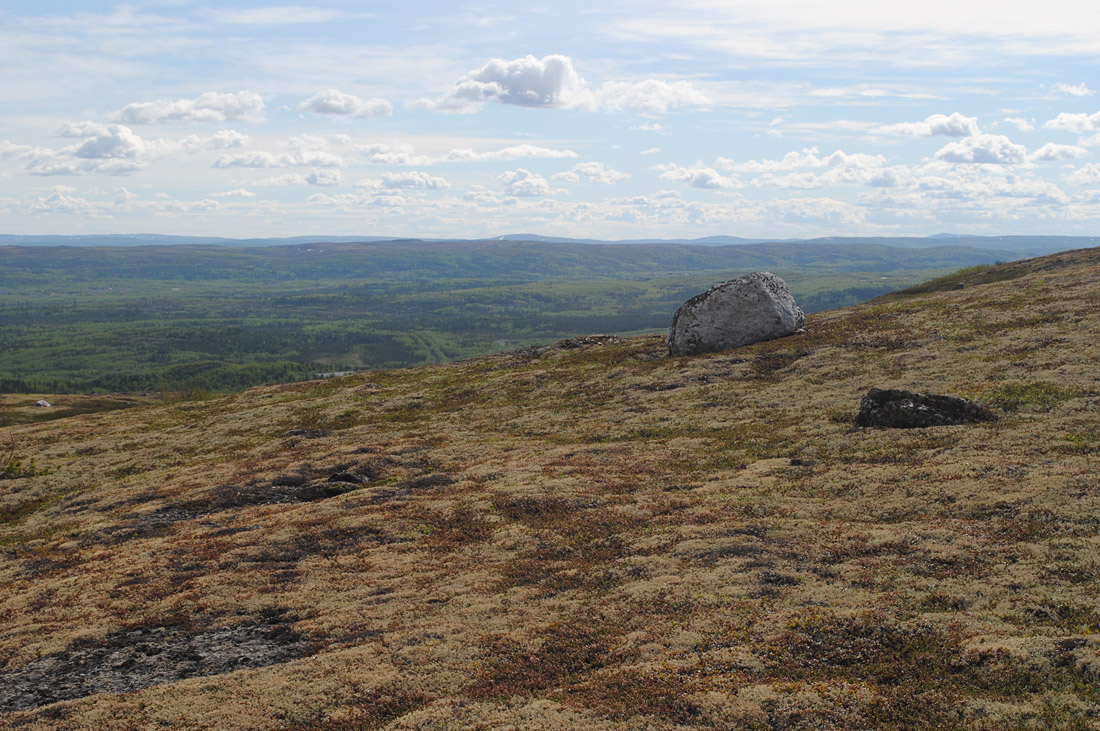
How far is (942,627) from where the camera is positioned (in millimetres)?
18938

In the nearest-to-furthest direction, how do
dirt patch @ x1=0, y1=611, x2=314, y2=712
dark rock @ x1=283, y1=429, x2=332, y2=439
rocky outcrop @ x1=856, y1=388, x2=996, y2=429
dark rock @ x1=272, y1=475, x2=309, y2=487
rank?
dirt patch @ x1=0, y1=611, x2=314, y2=712 → rocky outcrop @ x1=856, y1=388, x2=996, y2=429 → dark rock @ x1=272, y1=475, x2=309, y2=487 → dark rock @ x1=283, y1=429, x2=332, y2=439

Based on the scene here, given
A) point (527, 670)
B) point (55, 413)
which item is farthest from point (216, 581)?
point (55, 413)

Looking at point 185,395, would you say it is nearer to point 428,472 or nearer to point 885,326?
point 428,472

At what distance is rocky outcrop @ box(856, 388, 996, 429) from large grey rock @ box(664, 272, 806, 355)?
29.8m

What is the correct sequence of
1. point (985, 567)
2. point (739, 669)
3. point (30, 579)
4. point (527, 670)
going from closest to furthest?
point (739, 669) → point (527, 670) → point (985, 567) → point (30, 579)

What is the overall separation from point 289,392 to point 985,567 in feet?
290

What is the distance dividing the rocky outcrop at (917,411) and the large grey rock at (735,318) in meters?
29.8

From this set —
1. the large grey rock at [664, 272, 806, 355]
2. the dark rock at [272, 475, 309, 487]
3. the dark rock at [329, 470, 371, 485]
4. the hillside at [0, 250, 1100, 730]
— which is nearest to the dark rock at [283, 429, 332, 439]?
the hillside at [0, 250, 1100, 730]

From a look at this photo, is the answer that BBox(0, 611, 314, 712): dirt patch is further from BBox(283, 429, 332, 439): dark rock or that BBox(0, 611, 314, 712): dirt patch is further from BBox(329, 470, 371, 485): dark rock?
BBox(283, 429, 332, 439): dark rock

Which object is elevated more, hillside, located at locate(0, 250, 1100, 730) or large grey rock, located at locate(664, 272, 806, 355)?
large grey rock, located at locate(664, 272, 806, 355)

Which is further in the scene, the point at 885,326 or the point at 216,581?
the point at 885,326

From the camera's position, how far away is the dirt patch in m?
22.2

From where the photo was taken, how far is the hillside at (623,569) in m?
17.9

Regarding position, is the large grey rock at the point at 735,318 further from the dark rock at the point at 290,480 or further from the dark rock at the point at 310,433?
the dark rock at the point at 290,480
